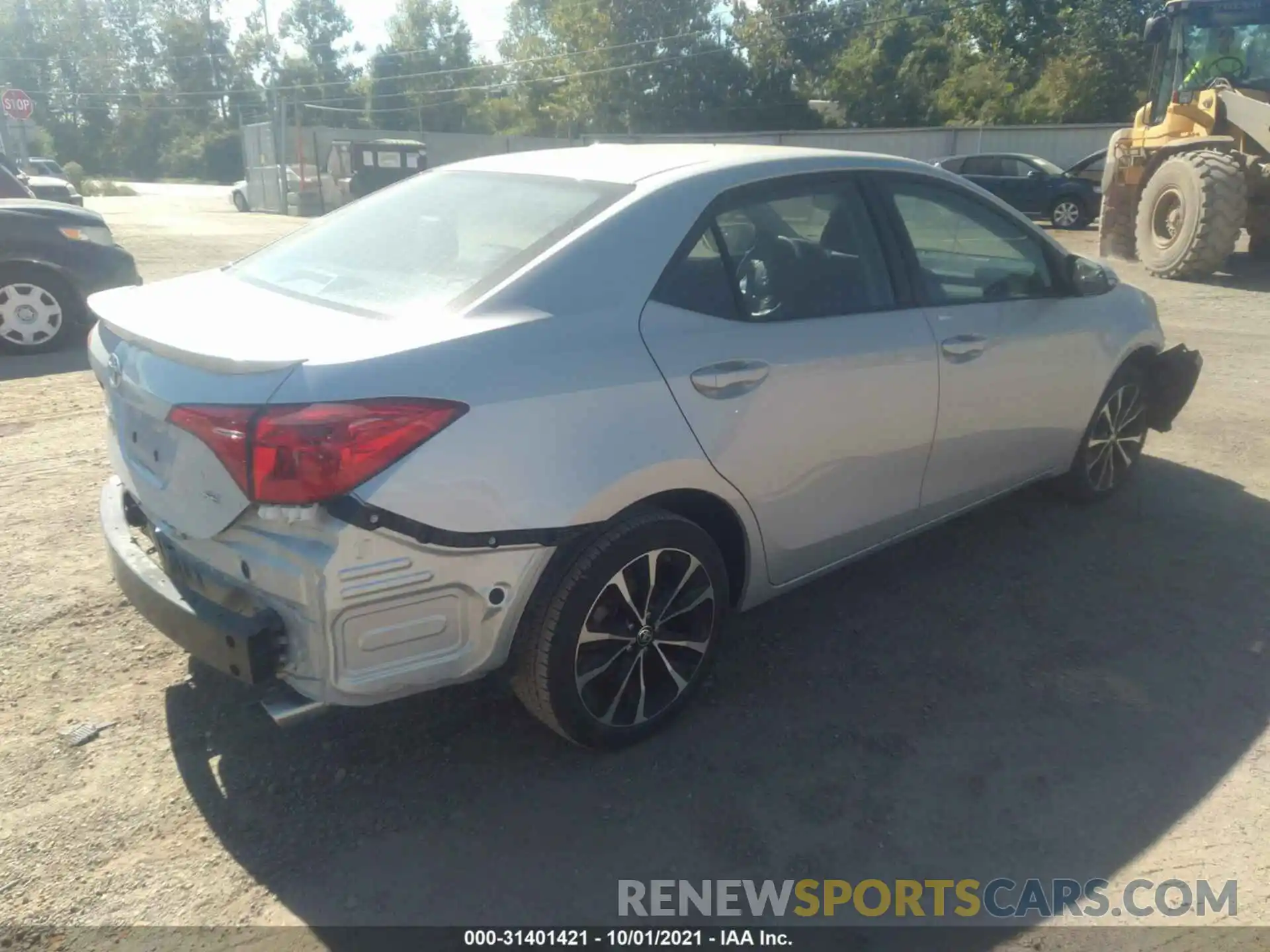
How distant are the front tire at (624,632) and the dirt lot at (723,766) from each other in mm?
147

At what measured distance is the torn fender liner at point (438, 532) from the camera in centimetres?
244

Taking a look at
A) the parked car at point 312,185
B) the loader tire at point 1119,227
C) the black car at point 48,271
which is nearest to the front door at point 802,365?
the black car at point 48,271

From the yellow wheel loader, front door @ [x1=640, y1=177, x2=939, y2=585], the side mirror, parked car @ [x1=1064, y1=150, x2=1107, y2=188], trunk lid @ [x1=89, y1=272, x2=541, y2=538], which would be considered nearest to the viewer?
trunk lid @ [x1=89, y1=272, x2=541, y2=538]

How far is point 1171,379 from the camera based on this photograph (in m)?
5.11

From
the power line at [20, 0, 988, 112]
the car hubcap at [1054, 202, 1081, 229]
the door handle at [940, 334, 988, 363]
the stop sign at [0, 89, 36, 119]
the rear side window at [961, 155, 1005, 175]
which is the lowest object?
the car hubcap at [1054, 202, 1081, 229]

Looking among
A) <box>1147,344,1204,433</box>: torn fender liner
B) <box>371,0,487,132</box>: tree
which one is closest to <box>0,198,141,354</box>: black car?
<box>1147,344,1204,433</box>: torn fender liner

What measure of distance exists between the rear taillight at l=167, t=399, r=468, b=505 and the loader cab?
13791 millimetres

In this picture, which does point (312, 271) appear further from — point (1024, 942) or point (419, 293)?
point (1024, 942)

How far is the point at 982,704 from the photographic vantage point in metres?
3.44

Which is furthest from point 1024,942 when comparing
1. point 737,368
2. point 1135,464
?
point 1135,464

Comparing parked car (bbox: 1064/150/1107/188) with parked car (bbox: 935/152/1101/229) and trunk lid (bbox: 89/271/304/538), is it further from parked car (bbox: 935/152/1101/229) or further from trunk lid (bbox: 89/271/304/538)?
trunk lid (bbox: 89/271/304/538)

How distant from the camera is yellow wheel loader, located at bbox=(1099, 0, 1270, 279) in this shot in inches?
478

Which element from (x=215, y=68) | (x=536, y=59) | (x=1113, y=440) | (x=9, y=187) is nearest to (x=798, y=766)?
(x=1113, y=440)

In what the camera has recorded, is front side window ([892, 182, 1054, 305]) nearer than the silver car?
No
